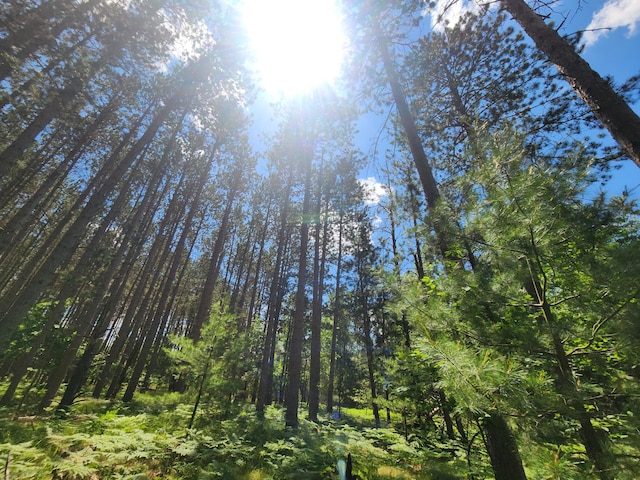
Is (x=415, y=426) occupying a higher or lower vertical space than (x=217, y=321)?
lower

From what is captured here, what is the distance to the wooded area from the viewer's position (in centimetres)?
221

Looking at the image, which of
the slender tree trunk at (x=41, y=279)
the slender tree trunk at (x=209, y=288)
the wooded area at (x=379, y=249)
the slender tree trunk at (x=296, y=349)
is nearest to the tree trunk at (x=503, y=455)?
the wooded area at (x=379, y=249)

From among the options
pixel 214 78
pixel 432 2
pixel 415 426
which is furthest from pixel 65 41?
pixel 415 426

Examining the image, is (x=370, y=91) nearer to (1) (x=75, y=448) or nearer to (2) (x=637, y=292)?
(2) (x=637, y=292)

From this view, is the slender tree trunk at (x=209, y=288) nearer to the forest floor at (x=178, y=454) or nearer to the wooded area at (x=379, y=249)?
the wooded area at (x=379, y=249)

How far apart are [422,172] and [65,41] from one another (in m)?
13.3

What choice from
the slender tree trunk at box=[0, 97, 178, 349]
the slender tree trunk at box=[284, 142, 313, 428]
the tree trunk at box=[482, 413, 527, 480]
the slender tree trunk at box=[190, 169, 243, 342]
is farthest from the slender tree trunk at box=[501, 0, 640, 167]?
the slender tree trunk at box=[190, 169, 243, 342]

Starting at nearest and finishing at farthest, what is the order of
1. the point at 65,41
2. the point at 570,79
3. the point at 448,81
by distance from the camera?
the point at 570,79 < the point at 448,81 < the point at 65,41

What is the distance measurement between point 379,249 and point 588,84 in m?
13.8

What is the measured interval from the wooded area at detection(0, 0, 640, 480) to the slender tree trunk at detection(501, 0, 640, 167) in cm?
3

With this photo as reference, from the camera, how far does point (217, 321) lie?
8.21 m

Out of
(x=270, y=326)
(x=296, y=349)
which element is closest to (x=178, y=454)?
(x=296, y=349)

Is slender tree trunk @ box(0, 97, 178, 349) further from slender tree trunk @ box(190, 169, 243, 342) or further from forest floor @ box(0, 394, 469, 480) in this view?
slender tree trunk @ box(190, 169, 243, 342)

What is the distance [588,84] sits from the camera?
365 cm
